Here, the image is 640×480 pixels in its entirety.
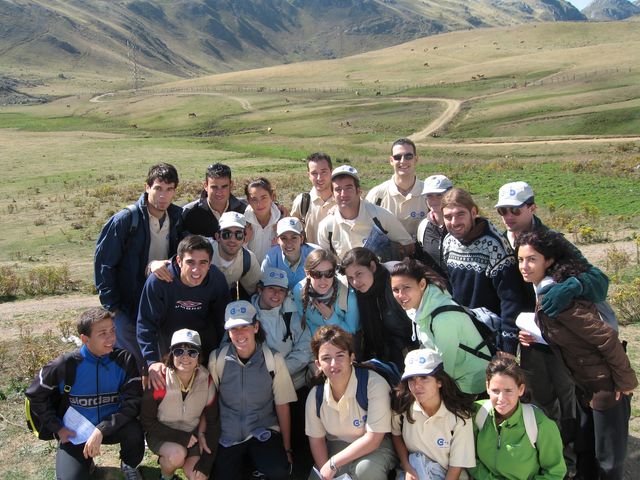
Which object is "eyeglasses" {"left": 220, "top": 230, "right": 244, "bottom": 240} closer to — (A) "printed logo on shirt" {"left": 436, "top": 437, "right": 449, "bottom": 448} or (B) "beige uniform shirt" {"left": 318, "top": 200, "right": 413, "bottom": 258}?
(B) "beige uniform shirt" {"left": 318, "top": 200, "right": 413, "bottom": 258}

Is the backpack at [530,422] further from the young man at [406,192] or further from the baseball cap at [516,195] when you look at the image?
the young man at [406,192]

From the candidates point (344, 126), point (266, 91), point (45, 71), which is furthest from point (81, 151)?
point (45, 71)

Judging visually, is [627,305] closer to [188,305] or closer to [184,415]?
[188,305]

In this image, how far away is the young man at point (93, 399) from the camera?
18.0 feet

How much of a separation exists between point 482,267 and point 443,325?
33.5 inches

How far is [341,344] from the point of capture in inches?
199

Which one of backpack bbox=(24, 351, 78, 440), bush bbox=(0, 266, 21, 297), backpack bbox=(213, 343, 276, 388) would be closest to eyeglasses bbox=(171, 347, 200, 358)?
backpack bbox=(213, 343, 276, 388)

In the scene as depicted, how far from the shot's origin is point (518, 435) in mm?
4832

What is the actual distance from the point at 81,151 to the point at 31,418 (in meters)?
47.9

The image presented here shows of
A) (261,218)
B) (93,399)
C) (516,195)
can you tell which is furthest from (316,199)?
(93,399)

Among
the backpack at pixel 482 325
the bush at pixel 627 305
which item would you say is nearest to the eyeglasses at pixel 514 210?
the backpack at pixel 482 325

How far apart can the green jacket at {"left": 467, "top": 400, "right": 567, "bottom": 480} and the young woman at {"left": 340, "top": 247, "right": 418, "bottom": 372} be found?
3.89ft

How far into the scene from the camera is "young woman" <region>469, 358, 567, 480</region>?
4773 mm

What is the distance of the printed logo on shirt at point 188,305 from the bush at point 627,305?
22.8ft
